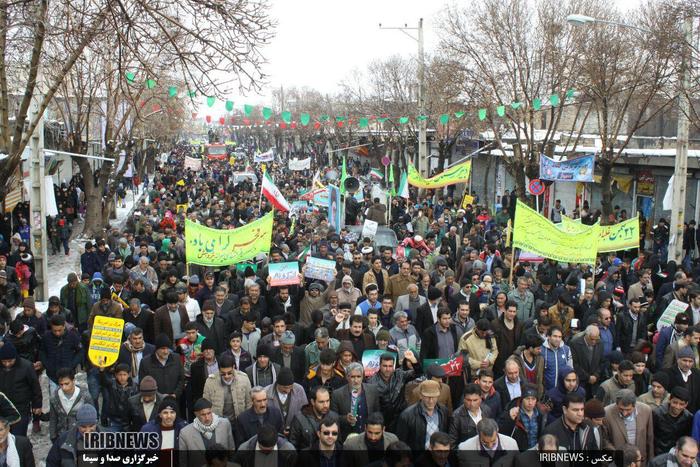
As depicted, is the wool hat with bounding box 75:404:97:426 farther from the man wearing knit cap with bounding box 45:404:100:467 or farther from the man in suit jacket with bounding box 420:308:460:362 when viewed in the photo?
the man in suit jacket with bounding box 420:308:460:362

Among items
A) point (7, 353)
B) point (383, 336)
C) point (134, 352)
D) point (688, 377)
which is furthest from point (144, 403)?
point (688, 377)

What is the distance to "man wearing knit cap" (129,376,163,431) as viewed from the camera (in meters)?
6.86

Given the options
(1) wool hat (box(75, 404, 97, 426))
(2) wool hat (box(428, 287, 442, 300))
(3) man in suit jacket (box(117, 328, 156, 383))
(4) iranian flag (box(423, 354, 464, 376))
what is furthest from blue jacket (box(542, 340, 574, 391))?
(1) wool hat (box(75, 404, 97, 426))

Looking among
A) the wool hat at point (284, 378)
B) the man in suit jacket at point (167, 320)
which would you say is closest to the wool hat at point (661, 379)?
the wool hat at point (284, 378)

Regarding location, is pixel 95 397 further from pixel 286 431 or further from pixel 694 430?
pixel 694 430

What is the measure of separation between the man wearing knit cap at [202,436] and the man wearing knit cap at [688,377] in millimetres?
4068

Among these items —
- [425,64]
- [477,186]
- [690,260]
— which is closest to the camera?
[690,260]

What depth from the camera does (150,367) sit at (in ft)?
25.4

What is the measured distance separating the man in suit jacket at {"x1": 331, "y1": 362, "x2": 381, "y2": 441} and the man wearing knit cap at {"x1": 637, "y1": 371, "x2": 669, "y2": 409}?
2.31 m

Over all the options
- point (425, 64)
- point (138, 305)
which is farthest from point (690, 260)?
point (425, 64)

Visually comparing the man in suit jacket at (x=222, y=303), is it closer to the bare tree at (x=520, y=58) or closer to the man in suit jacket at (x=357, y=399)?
the man in suit jacket at (x=357, y=399)

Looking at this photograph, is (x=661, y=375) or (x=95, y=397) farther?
(x=95, y=397)

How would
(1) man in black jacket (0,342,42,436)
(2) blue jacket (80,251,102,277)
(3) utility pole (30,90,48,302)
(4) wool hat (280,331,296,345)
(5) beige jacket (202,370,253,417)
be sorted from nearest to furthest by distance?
(5) beige jacket (202,370,253,417) → (1) man in black jacket (0,342,42,436) → (4) wool hat (280,331,296,345) → (2) blue jacket (80,251,102,277) → (3) utility pole (30,90,48,302)

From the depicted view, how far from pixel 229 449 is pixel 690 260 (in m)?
13.6
